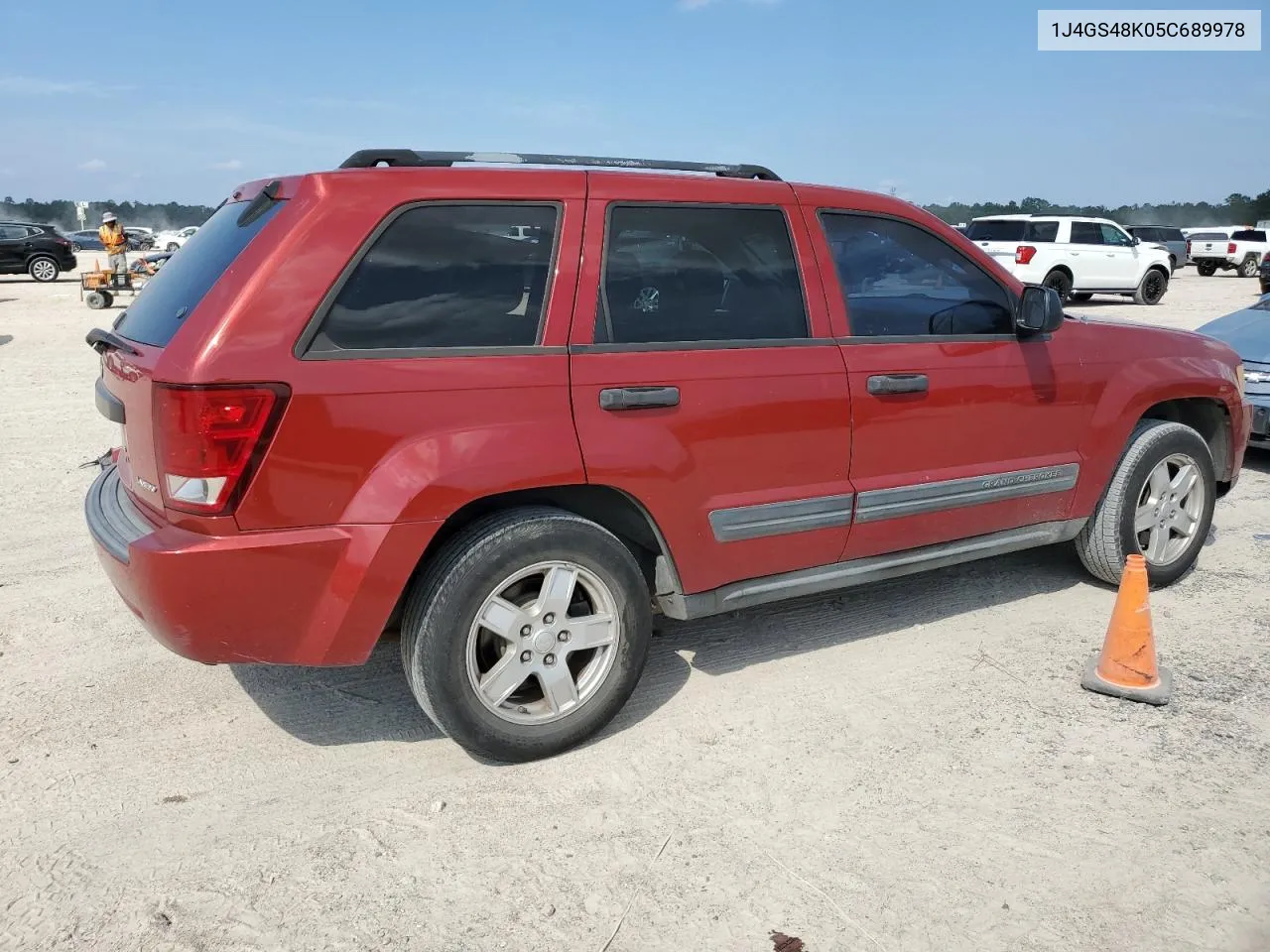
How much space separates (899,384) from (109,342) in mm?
2843

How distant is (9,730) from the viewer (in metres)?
3.46

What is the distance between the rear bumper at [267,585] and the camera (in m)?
2.82

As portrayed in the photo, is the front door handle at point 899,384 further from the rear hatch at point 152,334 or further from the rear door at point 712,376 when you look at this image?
the rear hatch at point 152,334

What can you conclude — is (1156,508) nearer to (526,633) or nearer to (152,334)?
(526,633)

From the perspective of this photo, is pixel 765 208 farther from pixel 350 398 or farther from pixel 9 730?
pixel 9 730

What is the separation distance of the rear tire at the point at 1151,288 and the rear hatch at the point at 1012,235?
308cm

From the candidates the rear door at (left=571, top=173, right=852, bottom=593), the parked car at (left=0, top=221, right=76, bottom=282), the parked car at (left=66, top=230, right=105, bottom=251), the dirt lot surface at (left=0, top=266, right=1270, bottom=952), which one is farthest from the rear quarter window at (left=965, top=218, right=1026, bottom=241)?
the parked car at (left=66, top=230, right=105, bottom=251)

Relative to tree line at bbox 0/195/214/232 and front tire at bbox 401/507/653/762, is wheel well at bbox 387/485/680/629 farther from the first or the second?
tree line at bbox 0/195/214/232

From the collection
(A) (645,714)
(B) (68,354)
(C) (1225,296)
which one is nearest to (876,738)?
(A) (645,714)

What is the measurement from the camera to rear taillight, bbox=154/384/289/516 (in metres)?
2.77

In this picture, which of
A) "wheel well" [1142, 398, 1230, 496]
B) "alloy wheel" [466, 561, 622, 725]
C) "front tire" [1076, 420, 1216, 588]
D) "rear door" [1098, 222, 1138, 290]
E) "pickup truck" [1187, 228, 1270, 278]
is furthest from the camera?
"pickup truck" [1187, 228, 1270, 278]

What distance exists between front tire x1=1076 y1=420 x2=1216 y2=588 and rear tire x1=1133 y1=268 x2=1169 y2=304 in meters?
18.8

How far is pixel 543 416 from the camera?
3.14 m

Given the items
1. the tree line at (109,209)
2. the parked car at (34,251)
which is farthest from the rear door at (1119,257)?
the tree line at (109,209)
